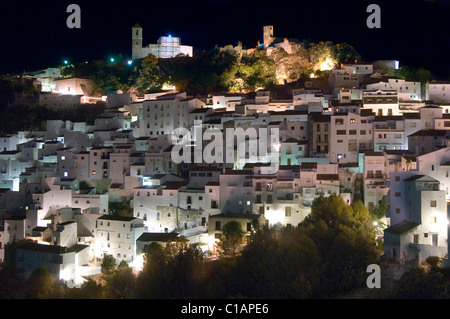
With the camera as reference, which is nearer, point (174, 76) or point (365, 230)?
point (365, 230)

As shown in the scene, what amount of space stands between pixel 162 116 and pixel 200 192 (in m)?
9.55

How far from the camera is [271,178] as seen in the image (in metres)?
25.3

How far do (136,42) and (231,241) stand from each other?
33905 mm

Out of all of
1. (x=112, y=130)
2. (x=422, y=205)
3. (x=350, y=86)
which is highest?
(x=350, y=86)

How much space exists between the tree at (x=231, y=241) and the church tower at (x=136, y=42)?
31689 millimetres

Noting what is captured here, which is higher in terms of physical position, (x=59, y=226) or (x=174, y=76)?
(x=174, y=76)

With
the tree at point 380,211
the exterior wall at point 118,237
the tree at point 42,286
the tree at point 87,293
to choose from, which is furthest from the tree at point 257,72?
the tree at point 87,293

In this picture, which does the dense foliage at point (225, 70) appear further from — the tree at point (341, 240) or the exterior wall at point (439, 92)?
the tree at point (341, 240)

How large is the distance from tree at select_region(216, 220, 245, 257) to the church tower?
104 feet

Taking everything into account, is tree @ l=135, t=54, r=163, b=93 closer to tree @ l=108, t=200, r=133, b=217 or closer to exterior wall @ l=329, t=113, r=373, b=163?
tree @ l=108, t=200, r=133, b=217
